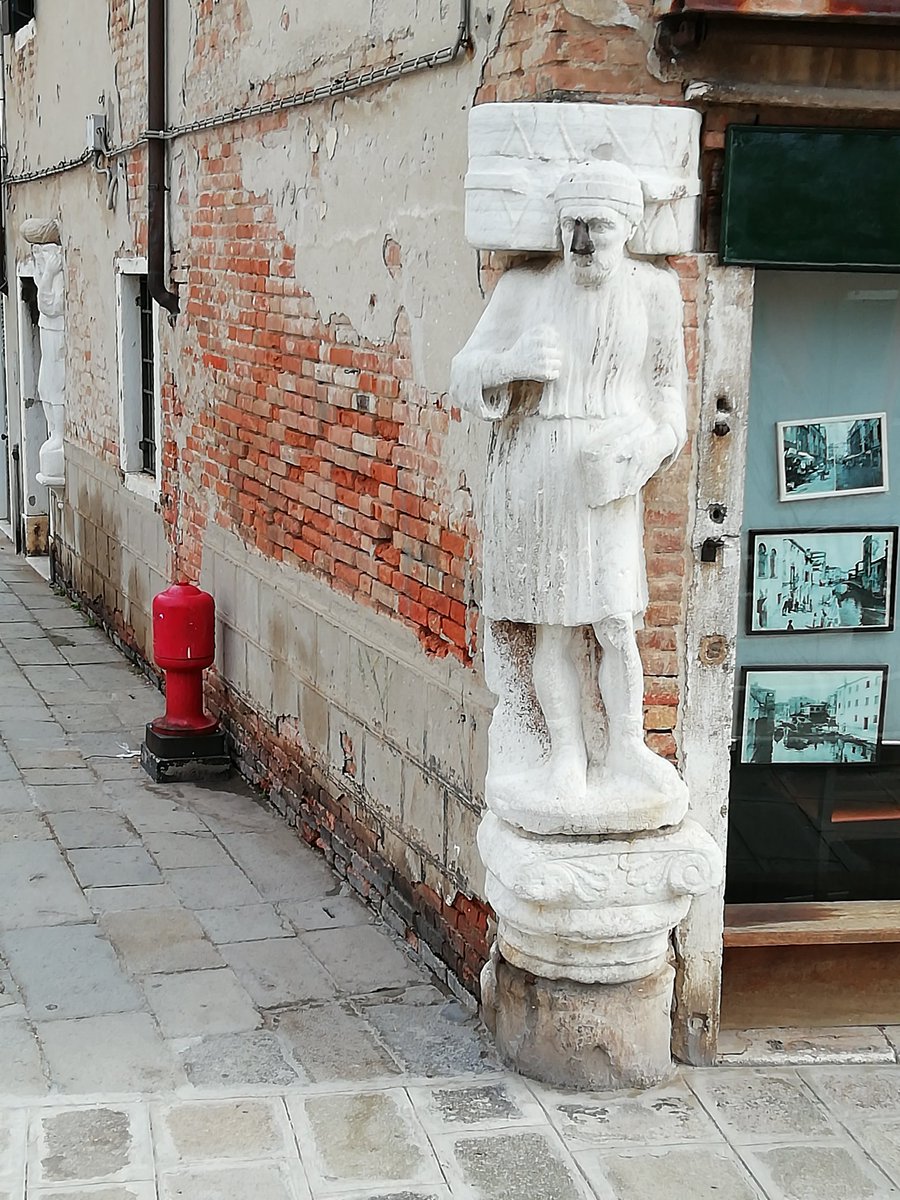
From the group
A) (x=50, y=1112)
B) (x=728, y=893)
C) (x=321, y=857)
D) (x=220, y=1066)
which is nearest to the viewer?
(x=50, y=1112)

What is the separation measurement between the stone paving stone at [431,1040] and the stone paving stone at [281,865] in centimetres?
110

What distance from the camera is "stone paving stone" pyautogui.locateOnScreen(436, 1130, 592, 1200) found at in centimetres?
396

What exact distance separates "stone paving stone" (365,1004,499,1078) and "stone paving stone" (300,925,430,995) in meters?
0.21

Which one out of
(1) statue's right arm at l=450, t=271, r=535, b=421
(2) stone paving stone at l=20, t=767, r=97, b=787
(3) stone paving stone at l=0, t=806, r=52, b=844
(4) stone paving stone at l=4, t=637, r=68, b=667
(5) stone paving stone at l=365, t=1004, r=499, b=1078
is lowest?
(4) stone paving stone at l=4, t=637, r=68, b=667

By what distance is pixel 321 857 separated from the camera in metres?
6.45

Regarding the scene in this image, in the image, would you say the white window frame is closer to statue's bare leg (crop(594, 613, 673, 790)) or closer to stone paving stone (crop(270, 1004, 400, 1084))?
stone paving stone (crop(270, 1004, 400, 1084))

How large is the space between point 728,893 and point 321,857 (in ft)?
7.01

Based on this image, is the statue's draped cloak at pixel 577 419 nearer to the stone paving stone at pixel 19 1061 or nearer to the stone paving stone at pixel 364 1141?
the stone paving stone at pixel 364 1141

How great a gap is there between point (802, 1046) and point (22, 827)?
366 cm

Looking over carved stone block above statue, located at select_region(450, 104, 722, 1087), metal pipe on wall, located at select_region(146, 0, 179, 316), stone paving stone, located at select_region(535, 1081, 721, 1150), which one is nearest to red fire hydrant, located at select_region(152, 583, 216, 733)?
metal pipe on wall, located at select_region(146, 0, 179, 316)

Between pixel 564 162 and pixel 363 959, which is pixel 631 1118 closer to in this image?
pixel 363 959

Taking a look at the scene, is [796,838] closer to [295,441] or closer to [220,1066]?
[220,1066]

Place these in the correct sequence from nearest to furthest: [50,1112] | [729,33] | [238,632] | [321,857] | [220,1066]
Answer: [729,33] → [50,1112] → [220,1066] → [321,857] → [238,632]

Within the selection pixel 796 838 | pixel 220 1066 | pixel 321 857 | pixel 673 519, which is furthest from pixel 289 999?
pixel 673 519
